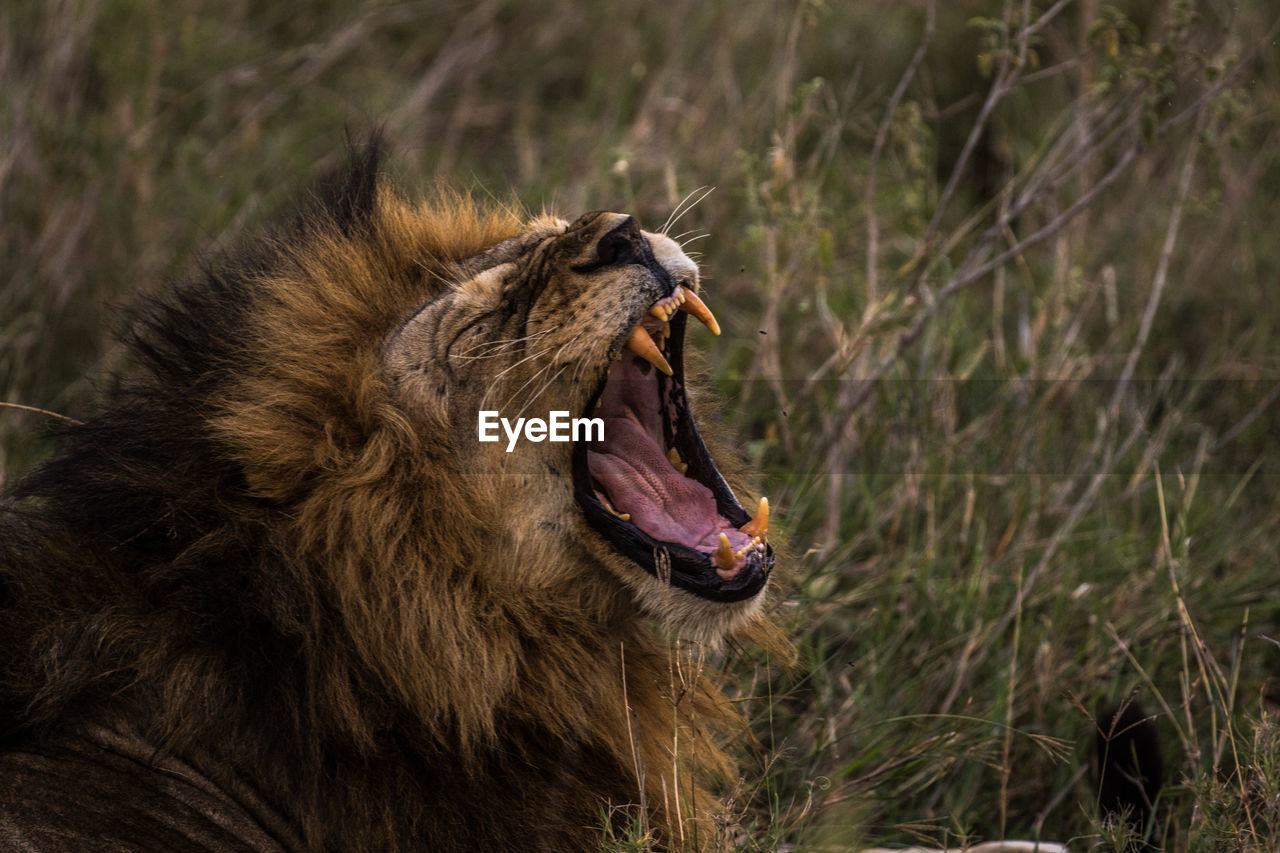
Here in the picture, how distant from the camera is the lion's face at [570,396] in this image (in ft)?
9.03

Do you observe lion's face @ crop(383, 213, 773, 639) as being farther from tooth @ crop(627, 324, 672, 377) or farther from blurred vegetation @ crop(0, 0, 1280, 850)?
blurred vegetation @ crop(0, 0, 1280, 850)

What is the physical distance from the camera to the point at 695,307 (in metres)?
Result: 2.90

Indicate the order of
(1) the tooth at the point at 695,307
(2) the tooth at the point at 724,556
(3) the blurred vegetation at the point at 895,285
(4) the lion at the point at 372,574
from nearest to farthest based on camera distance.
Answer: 1. (4) the lion at the point at 372,574
2. (2) the tooth at the point at 724,556
3. (1) the tooth at the point at 695,307
4. (3) the blurred vegetation at the point at 895,285

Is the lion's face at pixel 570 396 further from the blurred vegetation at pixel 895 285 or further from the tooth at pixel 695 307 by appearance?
the blurred vegetation at pixel 895 285

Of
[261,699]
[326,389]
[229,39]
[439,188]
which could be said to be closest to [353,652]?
[261,699]

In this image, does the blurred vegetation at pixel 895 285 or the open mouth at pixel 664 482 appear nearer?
the open mouth at pixel 664 482

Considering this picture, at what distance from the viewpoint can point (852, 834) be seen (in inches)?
109

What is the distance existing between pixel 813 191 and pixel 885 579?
1115 mm

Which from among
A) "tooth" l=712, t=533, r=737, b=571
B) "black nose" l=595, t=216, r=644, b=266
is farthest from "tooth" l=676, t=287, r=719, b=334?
"tooth" l=712, t=533, r=737, b=571

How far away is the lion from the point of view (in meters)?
2.51

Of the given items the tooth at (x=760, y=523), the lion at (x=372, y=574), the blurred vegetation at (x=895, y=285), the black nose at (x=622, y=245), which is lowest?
the blurred vegetation at (x=895, y=285)

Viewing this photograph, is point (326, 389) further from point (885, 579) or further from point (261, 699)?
point (885, 579)

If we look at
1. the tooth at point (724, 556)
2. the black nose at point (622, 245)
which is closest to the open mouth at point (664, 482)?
the tooth at point (724, 556)

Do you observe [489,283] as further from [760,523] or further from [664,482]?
[760,523]
